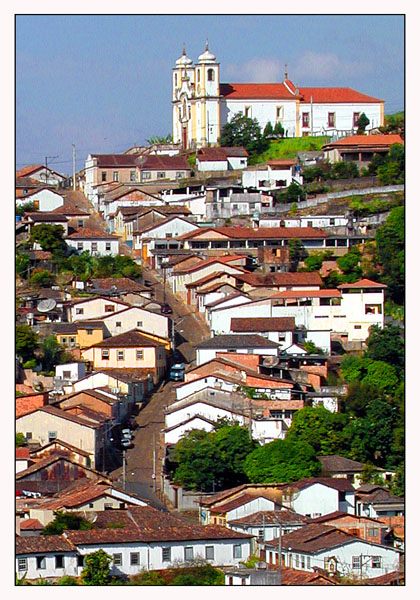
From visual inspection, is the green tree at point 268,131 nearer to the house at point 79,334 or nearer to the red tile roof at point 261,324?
the red tile roof at point 261,324

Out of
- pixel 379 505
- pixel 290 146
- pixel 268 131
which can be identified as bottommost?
pixel 379 505

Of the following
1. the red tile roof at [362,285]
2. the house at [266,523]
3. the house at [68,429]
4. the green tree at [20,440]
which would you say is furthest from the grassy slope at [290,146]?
the house at [266,523]

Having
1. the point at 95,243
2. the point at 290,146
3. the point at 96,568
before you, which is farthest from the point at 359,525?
the point at 290,146

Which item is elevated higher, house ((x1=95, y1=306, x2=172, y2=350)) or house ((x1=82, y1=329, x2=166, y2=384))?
house ((x1=95, y1=306, x2=172, y2=350))

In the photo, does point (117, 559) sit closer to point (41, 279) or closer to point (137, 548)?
point (137, 548)

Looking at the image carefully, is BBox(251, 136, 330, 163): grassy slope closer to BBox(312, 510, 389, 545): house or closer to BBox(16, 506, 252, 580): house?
BBox(312, 510, 389, 545): house

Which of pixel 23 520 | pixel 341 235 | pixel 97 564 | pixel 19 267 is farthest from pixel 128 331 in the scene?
pixel 97 564

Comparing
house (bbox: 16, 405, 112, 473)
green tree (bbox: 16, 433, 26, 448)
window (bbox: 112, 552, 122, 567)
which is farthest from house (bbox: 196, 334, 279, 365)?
window (bbox: 112, 552, 122, 567)
